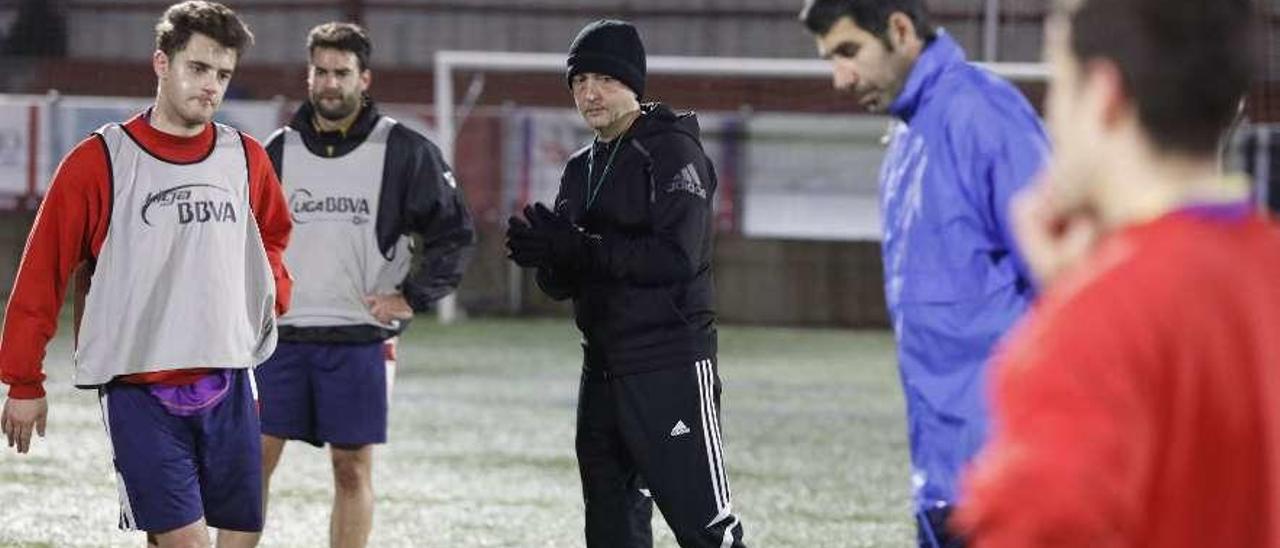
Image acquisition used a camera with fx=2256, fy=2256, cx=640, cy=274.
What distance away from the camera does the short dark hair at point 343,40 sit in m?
6.65

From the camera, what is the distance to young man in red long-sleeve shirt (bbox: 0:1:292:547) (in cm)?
498

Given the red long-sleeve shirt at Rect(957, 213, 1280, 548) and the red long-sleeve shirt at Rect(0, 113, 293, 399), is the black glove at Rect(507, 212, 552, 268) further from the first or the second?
the red long-sleeve shirt at Rect(957, 213, 1280, 548)

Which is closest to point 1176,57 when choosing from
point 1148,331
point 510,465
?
point 1148,331

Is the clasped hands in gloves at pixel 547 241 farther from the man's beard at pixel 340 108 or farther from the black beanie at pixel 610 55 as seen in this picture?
the man's beard at pixel 340 108

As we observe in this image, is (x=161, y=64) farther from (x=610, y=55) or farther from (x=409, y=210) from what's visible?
(x=409, y=210)

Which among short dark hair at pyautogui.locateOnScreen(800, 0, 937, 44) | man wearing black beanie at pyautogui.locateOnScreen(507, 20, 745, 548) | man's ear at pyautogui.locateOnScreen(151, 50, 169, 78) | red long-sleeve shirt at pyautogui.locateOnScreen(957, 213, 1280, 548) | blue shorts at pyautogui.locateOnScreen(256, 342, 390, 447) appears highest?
short dark hair at pyautogui.locateOnScreen(800, 0, 937, 44)

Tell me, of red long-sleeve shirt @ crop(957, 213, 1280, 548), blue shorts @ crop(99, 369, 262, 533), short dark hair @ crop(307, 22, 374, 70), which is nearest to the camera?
red long-sleeve shirt @ crop(957, 213, 1280, 548)

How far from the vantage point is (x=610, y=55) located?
17.6 ft

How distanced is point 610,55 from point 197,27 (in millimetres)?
967

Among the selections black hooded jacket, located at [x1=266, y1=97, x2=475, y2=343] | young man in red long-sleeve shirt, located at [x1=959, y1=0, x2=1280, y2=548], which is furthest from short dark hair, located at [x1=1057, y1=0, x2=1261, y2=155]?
black hooded jacket, located at [x1=266, y1=97, x2=475, y2=343]

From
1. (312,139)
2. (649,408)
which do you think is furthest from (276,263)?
(312,139)

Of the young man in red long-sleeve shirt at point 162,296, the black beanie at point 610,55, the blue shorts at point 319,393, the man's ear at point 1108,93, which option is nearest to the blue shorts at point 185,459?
the young man in red long-sleeve shirt at point 162,296

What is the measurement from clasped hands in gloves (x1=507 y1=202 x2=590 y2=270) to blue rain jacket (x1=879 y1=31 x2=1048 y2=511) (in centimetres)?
156

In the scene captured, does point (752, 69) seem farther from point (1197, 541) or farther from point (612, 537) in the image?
point (1197, 541)
